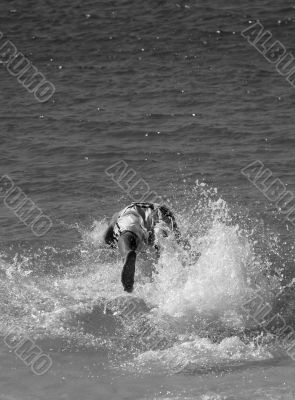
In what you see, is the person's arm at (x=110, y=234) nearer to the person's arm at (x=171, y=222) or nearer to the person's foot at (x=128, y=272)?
the person's arm at (x=171, y=222)

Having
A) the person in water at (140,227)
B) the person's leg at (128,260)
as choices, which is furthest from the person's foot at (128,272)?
the person in water at (140,227)

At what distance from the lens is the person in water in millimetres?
9969

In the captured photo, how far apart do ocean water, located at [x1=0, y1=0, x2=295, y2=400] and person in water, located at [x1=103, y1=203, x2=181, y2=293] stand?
0.31m

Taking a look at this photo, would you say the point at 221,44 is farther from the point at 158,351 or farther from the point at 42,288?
the point at 158,351

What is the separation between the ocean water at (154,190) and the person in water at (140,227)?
0.31m

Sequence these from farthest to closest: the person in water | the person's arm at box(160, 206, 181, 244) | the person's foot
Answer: the person's arm at box(160, 206, 181, 244), the person in water, the person's foot

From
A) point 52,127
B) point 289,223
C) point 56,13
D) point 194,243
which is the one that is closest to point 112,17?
point 56,13

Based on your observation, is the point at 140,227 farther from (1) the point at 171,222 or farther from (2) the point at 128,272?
(2) the point at 128,272

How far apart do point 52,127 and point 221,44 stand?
5.49m

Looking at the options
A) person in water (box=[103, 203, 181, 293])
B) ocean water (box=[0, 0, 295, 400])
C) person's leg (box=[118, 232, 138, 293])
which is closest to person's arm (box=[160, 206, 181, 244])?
person in water (box=[103, 203, 181, 293])

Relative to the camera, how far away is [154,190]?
13.9m

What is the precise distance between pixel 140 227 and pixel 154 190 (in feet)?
12.4

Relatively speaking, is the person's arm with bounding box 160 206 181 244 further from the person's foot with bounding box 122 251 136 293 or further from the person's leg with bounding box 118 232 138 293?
the person's foot with bounding box 122 251 136 293

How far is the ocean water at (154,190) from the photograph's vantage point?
8.52 meters
